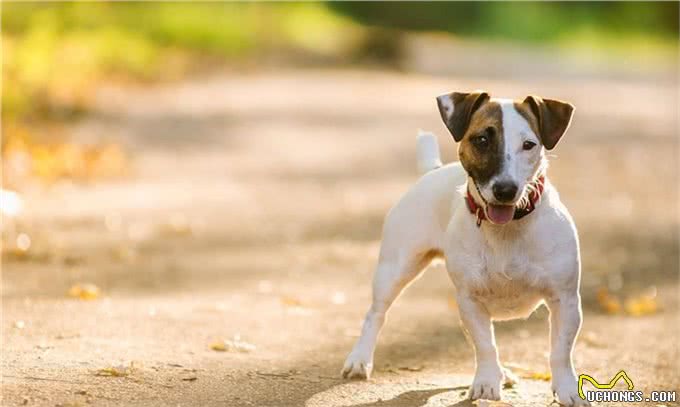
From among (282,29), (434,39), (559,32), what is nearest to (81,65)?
(282,29)

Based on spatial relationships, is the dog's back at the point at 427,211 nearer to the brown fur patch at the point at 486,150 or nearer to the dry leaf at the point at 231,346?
the brown fur patch at the point at 486,150

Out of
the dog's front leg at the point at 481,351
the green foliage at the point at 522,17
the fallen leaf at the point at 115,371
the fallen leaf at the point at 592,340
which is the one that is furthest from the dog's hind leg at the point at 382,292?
the green foliage at the point at 522,17

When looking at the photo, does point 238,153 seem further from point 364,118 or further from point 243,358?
point 243,358

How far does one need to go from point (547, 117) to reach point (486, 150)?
335mm

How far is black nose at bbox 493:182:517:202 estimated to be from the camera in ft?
16.3

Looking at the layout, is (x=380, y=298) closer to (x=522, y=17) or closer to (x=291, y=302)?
(x=291, y=302)

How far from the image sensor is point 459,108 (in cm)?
540

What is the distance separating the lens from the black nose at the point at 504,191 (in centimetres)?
496

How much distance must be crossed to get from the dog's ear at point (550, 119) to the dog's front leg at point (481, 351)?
804mm

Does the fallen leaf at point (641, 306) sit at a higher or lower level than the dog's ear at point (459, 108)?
lower

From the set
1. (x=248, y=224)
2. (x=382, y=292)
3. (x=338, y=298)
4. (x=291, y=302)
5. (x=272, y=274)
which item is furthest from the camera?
(x=248, y=224)

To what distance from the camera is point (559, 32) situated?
5684cm

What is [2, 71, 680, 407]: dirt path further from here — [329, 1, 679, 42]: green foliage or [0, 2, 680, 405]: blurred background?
[329, 1, 679, 42]: green foliage

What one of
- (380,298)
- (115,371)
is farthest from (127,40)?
(115,371)
